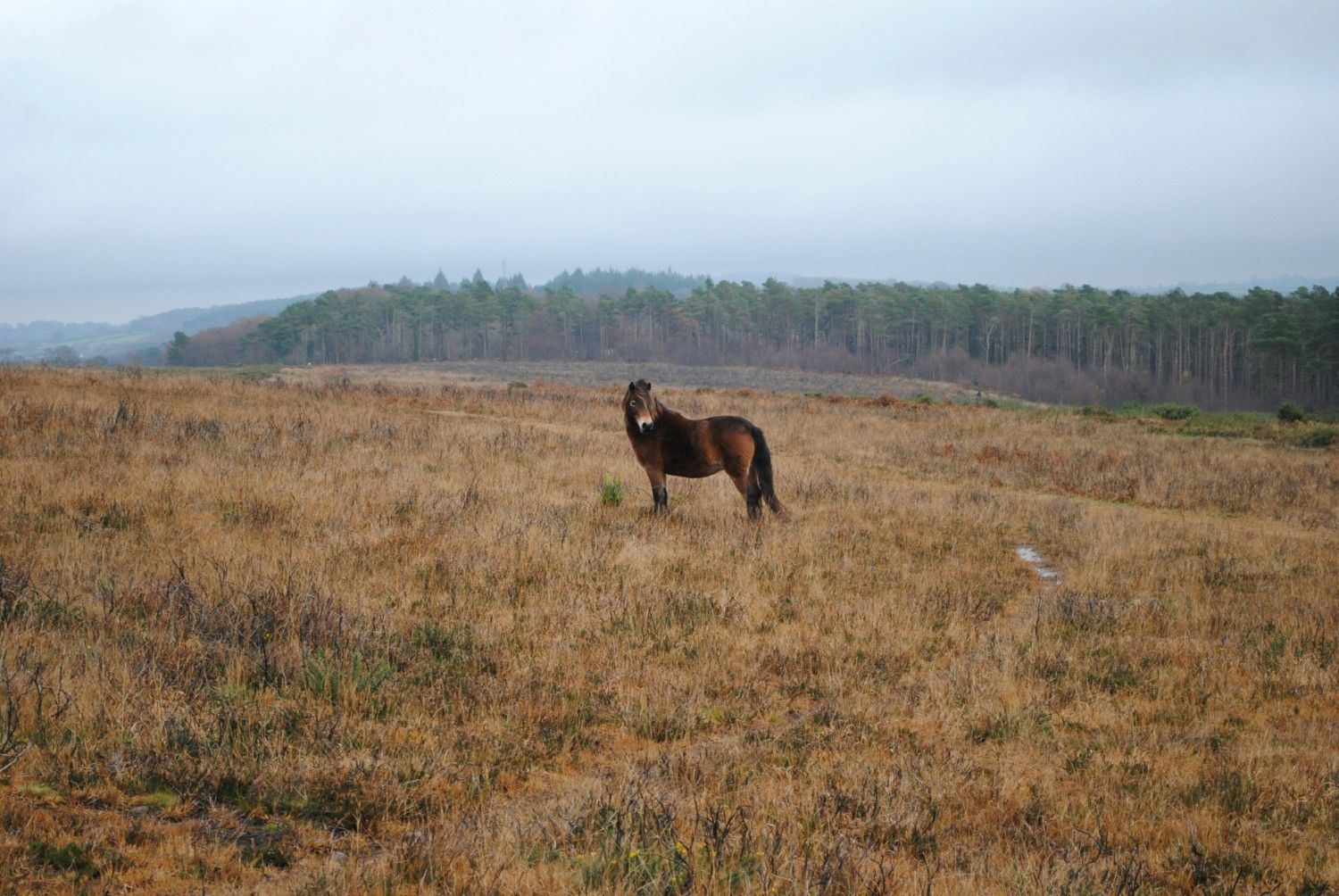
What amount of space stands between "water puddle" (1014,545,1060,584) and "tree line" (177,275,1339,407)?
205 ft

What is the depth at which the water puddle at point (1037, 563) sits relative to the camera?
11578 millimetres

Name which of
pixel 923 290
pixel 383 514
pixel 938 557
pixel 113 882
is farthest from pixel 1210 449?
pixel 923 290

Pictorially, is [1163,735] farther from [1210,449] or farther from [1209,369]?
[1209,369]

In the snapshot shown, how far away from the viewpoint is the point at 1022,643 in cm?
807

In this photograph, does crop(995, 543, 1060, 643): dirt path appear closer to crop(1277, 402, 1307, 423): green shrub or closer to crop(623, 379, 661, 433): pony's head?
crop(623, 379, 661, 433): pony's head

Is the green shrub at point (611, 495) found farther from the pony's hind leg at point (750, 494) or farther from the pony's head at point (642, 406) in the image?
the pony's hind leg at point (750, 494)

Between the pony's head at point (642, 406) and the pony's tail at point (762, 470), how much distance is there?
1.56 m

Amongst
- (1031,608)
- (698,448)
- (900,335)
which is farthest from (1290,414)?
(900,335)

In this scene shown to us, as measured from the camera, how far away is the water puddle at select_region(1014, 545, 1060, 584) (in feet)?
38.0

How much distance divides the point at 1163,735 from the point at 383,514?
28.4ft

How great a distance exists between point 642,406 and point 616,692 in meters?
6.05

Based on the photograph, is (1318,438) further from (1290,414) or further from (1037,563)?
(1037,563)

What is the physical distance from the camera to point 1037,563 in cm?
1240

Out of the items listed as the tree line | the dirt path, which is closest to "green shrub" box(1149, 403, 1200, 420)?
the tree line
